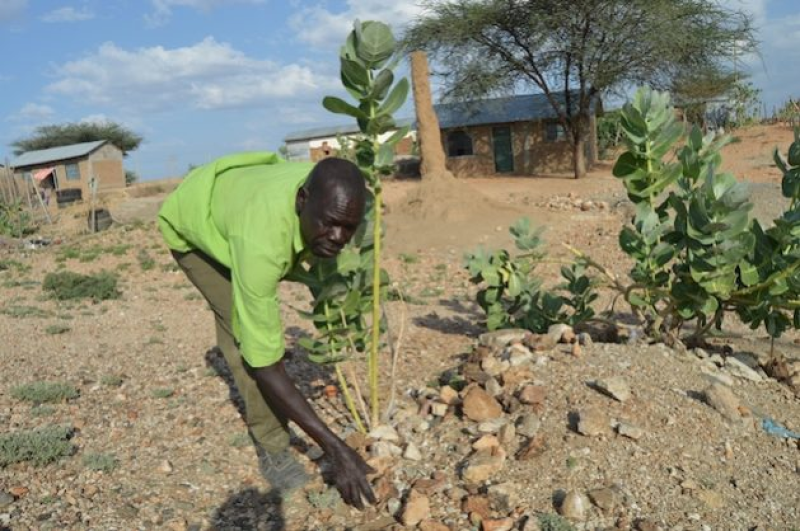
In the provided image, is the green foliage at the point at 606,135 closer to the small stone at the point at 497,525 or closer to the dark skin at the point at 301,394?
the small stone at the point at 497,525

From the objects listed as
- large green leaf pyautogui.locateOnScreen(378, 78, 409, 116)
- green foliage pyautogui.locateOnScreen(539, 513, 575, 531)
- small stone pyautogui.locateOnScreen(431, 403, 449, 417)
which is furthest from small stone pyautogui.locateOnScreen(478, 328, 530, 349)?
large green leaf pyautogui.locateOnScreen(378, 78, 409, 116)

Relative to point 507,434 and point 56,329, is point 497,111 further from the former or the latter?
point 507,434

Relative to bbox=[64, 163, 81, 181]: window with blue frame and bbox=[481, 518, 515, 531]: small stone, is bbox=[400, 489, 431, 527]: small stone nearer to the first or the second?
bbox=[481, 518, 515, 531]: small stone

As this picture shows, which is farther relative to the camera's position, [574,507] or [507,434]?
[507,434]

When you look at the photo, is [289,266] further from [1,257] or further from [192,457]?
[1,257]

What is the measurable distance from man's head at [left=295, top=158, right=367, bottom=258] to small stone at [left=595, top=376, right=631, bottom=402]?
140cm

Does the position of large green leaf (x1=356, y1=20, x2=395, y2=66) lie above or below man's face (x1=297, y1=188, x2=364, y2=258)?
above

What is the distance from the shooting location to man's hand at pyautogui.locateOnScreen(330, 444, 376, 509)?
2.26 m

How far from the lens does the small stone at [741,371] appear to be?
333cm

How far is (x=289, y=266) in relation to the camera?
2.33 meters

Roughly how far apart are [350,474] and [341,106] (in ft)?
4.20

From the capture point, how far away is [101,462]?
9.73 feet

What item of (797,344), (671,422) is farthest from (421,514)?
(797,344)

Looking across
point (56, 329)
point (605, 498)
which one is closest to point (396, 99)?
point (605, 498)
